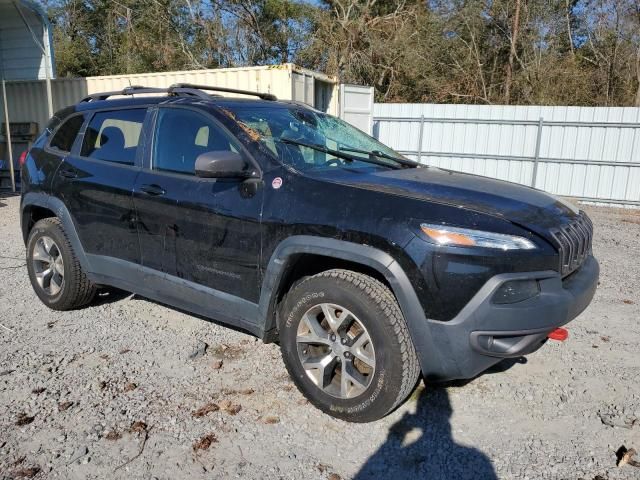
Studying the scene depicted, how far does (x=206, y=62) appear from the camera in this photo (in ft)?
74.0

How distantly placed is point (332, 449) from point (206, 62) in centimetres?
2202

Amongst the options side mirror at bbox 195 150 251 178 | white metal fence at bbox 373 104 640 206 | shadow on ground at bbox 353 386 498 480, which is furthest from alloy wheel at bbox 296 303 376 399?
white metal fence at bbox 373 104 640 206

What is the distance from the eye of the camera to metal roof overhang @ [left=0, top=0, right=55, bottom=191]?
1240 centimetres

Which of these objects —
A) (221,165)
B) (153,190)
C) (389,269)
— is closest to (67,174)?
(153,190)

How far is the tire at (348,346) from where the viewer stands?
9.11ft

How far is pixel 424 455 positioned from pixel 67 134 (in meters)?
3.79

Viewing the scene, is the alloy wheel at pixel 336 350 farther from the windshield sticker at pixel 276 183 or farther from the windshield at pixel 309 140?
the windshield at pixel 309 140

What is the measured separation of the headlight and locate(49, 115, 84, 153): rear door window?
3258mm

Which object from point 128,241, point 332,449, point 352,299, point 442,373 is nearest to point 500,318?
point 442,373

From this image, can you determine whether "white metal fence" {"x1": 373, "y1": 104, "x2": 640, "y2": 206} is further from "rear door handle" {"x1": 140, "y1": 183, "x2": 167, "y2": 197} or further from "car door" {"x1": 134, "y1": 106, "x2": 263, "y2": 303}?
"rear door handle" {"x1": 140, "y1": 183, "x2": 167, "y2": 197}

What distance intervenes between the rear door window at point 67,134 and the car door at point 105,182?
10 centimetres

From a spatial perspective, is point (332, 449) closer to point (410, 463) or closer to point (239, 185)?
point (410, 463)

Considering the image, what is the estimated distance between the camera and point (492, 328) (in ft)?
8.57

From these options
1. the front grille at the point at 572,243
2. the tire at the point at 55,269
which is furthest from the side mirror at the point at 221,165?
the tire at the point at 55,269
